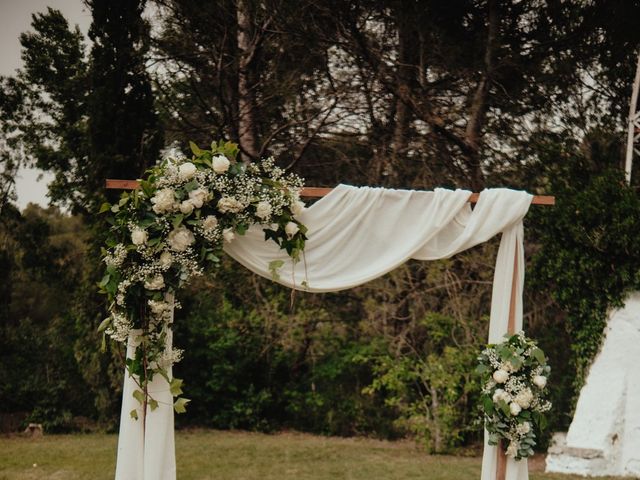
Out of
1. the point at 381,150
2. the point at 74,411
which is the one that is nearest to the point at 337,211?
the point at 381,150

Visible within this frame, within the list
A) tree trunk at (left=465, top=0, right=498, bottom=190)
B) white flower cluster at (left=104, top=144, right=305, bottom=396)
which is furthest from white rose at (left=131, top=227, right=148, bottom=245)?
tree trunk at (left=465, top=0, right=498, bottom=190)

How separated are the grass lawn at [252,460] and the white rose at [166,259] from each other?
2550mm

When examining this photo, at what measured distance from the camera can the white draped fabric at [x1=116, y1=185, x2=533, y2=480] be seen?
3.99 m

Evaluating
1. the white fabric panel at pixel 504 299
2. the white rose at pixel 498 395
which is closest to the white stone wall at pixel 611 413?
the white fabric panel at pixel 504 299

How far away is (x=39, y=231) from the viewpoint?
8.32 meters

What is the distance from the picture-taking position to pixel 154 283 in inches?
142

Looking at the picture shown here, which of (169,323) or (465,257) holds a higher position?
(465,257)

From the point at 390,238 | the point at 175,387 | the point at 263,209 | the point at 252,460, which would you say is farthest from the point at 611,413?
the point at 175,387

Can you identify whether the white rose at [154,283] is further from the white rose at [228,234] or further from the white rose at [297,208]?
the white rose at [297,208]

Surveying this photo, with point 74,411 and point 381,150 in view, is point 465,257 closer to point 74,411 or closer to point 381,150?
point 381,150

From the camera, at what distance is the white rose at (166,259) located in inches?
143

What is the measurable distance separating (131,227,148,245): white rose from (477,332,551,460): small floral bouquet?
2.17 metres

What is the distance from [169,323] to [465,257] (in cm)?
436

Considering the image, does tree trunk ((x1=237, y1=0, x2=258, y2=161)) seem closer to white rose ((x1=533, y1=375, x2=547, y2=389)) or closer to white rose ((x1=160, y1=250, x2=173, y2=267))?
white rose ((x1=160, y1=250, x2=173, y2=267))
